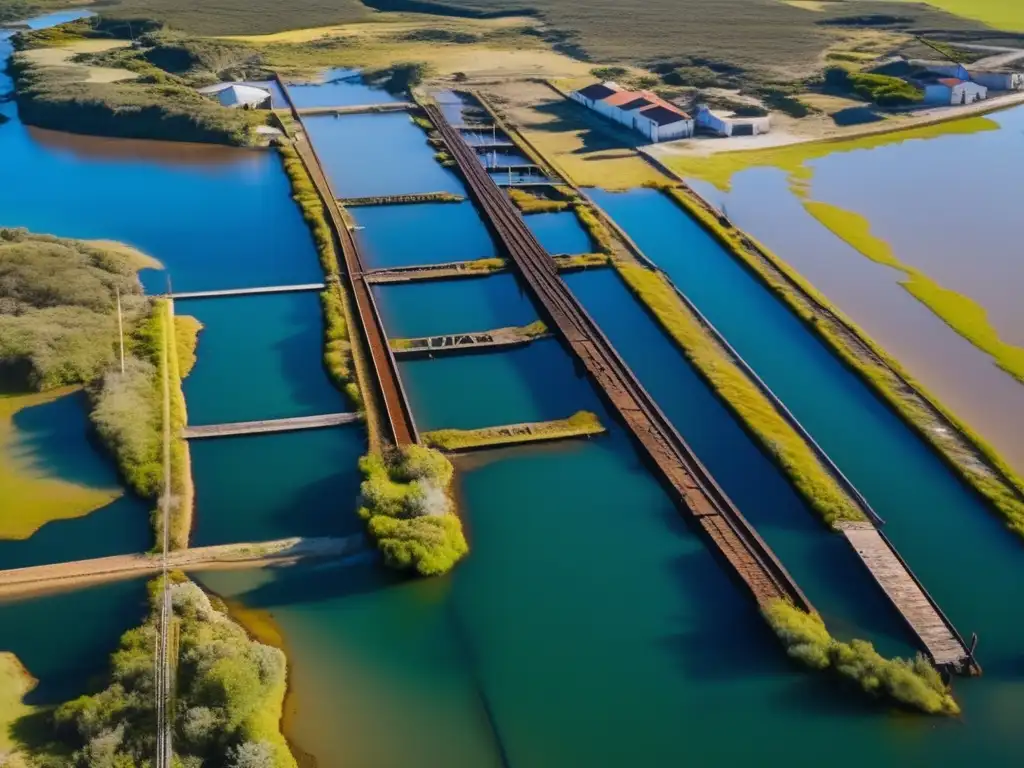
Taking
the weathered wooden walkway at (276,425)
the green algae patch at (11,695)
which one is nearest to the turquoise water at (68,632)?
the green algae patch at (11,695)

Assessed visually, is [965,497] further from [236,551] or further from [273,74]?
[273,74]

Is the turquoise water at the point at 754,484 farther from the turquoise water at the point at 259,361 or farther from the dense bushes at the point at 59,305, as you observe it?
the dense bushes at the point at 59,305

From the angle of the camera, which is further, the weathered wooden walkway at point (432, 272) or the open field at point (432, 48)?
the open field at point (432, 48)

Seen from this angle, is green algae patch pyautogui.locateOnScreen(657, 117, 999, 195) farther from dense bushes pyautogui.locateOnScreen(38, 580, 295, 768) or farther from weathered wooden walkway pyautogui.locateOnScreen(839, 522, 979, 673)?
dense bushes pyautogui.locateOnScreen(38, 580, 295, 768)

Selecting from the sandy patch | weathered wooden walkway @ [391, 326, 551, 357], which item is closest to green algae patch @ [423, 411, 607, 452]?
weathered wooden walkway @ [391, 326, 551, 357]

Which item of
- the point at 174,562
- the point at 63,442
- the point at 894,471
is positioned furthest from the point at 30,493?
the point at 894,471

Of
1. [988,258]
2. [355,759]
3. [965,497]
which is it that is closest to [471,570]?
[355,759]
